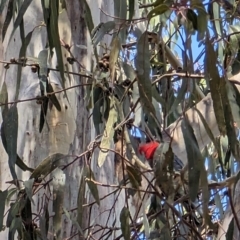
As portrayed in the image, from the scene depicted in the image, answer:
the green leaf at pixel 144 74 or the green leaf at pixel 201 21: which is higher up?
the green leaf at pixel 201 21

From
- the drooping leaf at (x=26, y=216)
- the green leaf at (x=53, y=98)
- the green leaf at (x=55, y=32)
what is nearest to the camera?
the green leaf at (x=55, y=32)

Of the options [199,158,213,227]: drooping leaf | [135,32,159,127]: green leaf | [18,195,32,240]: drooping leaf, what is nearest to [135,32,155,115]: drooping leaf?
[135,32,159,127]: green leaf

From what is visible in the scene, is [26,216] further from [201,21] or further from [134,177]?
[201,21]

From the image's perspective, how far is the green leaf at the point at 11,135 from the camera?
1119 mm

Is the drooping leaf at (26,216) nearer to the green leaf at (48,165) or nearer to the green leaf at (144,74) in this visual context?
the green leaf at (48,165)

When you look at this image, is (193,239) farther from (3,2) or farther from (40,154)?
(3,2)

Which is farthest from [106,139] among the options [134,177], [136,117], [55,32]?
[136,117]

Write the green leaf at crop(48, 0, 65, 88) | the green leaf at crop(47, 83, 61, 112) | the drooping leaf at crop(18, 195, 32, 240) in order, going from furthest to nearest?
the green leaf at crop(47, 83, 61, 112)
the drooping leaf at crop(18, 195, 32, 240)
the green leaf at crop(48, 0, 65, 88)

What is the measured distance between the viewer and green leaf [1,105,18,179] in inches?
44.1

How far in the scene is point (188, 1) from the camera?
0.98 metres

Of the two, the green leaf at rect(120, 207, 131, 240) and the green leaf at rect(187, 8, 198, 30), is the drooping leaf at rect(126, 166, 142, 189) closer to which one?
the green leaf at rect(120, 207, 131, 240)

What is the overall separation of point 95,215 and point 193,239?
1.13 feet

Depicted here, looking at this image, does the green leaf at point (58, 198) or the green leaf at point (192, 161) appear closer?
the green leaf at point (192, 161)

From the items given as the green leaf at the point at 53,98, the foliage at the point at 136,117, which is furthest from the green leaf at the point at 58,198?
the green leaf at the point at 53,98
